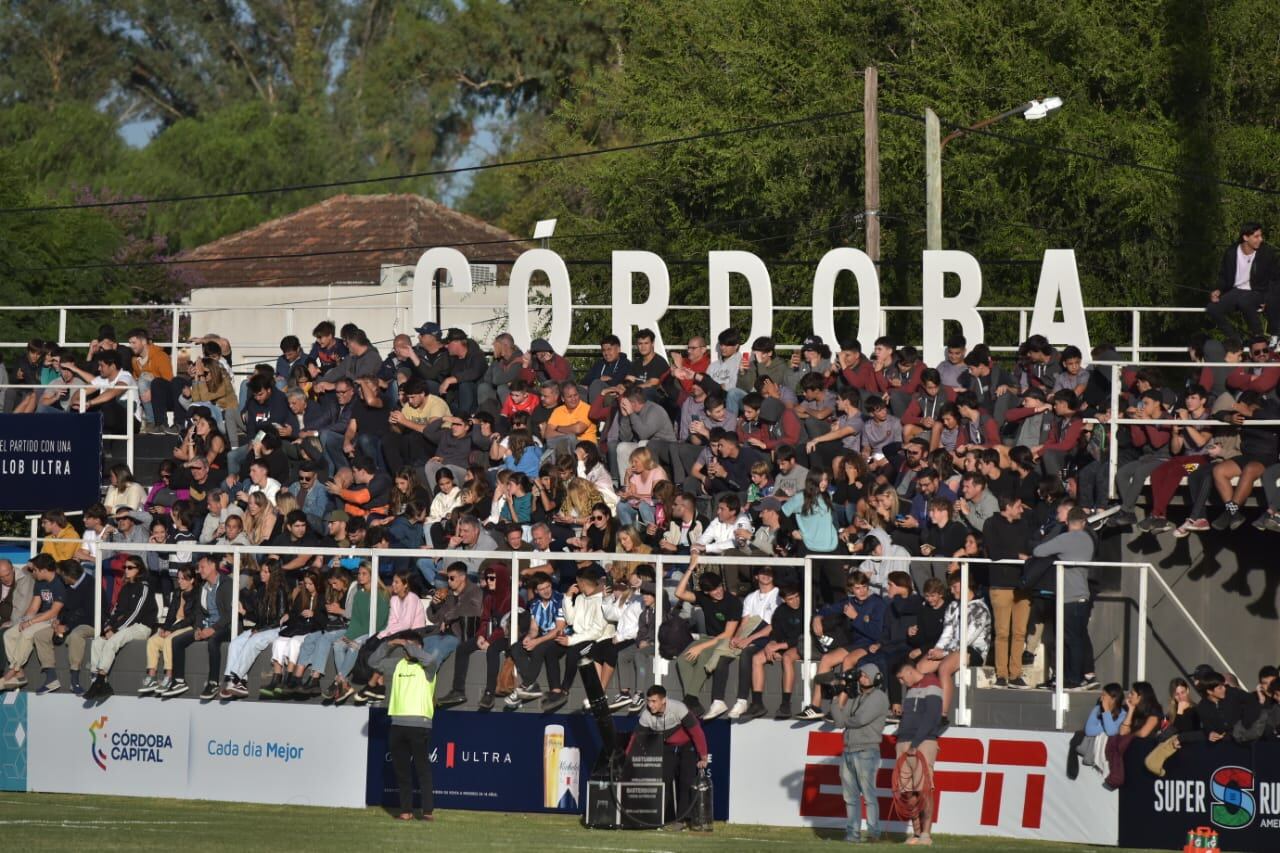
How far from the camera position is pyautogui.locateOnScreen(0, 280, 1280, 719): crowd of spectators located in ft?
60.2

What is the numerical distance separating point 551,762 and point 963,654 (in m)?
3.87

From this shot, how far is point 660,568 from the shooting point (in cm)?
1808

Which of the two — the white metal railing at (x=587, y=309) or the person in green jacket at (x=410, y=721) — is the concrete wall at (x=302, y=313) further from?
the person in green jacket at (x=410, y=721)

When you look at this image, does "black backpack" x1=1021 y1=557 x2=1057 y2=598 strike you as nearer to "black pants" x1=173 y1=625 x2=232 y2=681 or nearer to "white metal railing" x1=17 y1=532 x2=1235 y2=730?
"white metal railing" x1=17 y1=532 x2=1235 y2=730

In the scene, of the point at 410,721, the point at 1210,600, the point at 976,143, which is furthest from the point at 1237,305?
the point at 976,143

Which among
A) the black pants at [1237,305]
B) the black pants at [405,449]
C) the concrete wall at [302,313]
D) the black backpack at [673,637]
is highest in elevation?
the concrete wall at [302,313]

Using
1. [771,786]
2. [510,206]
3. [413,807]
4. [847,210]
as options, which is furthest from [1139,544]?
[510,206]

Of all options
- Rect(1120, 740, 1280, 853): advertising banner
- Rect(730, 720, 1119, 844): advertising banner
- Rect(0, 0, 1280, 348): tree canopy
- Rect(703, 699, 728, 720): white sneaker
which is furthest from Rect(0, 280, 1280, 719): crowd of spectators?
Rect(0, 0, 1280, 348): tree canopy

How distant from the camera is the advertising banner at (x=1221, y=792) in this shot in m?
17.0

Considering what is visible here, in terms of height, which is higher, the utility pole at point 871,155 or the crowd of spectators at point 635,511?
the utility pole at point 871,155

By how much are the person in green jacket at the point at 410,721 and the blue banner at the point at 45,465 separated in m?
3.58

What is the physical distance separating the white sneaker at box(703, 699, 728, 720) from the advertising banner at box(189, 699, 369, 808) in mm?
3253

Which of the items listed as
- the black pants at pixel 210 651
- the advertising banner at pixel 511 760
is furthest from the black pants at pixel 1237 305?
the black pants at pixel 210 651

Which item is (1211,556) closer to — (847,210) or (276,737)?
(276,737)
